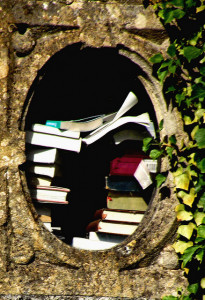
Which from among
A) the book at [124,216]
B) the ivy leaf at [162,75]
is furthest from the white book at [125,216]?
the ivy leaf at [162,75]

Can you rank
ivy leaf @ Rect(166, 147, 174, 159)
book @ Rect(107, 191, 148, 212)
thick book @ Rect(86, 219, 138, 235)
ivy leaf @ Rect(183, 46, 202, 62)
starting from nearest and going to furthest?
1. ivy leaf @ Rect(183, 46, 202, 62)
2. ivy leaf @ Rect(166, 147, 174, 159)
3. thick book @ Rect(86, 219, 138, 235)
4. book @ Rect(107, 191, 148, 212)

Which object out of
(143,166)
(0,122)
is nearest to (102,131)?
(143,166)

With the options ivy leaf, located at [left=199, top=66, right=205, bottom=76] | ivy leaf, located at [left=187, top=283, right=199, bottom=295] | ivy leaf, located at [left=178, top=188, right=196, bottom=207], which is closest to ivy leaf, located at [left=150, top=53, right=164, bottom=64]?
ivy leaf, located at [left=199, top=66, right=205, bottom=76]

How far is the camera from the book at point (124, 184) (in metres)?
3.46

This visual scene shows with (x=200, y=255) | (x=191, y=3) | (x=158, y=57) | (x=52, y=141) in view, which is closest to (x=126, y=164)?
(x=52, y=141)

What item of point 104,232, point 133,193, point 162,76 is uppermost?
point 162,76

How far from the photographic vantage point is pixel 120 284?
304 centimetres

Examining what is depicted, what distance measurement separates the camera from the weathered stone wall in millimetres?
3021

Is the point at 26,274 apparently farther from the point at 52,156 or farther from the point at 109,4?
the point at 109,4

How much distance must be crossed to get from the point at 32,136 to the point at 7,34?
22.5 inches

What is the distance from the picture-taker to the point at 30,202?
10.0ft

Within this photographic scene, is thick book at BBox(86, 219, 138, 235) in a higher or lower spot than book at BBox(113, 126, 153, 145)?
lower

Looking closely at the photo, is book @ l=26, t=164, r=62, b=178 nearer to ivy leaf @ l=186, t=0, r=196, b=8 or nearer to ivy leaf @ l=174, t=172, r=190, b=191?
ivy leaf @ l=174, t=172, r=190, b=191

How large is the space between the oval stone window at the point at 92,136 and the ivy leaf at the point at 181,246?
378mm
